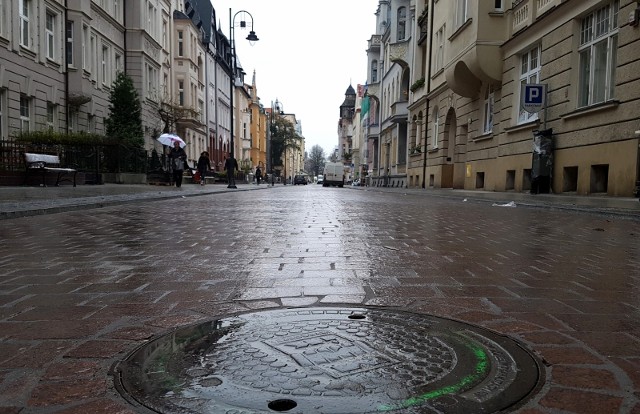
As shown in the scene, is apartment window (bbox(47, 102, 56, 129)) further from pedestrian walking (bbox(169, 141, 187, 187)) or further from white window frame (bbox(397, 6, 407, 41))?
white window frame (bbox(397, 6, 407, 41))

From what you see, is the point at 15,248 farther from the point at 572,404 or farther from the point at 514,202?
the point at 514,202

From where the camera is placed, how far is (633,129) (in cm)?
1179

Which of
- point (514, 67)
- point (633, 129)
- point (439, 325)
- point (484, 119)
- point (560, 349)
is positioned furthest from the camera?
point (484, 119)

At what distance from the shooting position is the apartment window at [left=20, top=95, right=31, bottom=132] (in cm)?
2029

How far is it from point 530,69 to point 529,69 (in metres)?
0.07

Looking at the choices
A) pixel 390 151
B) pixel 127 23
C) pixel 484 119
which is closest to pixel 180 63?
pixel 127 23

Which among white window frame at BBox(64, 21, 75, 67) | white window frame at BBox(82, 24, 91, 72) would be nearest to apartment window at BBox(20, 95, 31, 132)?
white window frame at BBox(64, 21, 75, 67)

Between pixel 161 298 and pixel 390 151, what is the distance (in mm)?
45038

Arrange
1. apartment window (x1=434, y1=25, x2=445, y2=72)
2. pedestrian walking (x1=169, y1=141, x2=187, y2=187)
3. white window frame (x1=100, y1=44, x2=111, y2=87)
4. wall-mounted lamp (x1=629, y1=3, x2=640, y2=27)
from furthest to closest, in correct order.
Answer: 1. apartment window (x1=434, y1=25, x2=445, y2=72)
2. white window frame (x1=100, y1=44, x2=111, y2=87)
3. pedestrian walking (x1=169, y1=141, x2=187, y2=187)
4. wall-mounted lamp (x1=629, y1=3, x2=640, y2=27)

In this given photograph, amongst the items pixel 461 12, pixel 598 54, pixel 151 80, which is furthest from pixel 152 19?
pixel 598 54

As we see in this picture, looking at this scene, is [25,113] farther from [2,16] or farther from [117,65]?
[117,65]

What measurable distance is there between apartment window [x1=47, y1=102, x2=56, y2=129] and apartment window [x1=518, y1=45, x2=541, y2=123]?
63.7 feet

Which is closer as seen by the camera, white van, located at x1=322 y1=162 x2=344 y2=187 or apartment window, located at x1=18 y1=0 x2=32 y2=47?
apartment window, located at x1=18 y1=0 x2=32 y2=47

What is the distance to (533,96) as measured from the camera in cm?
1468
